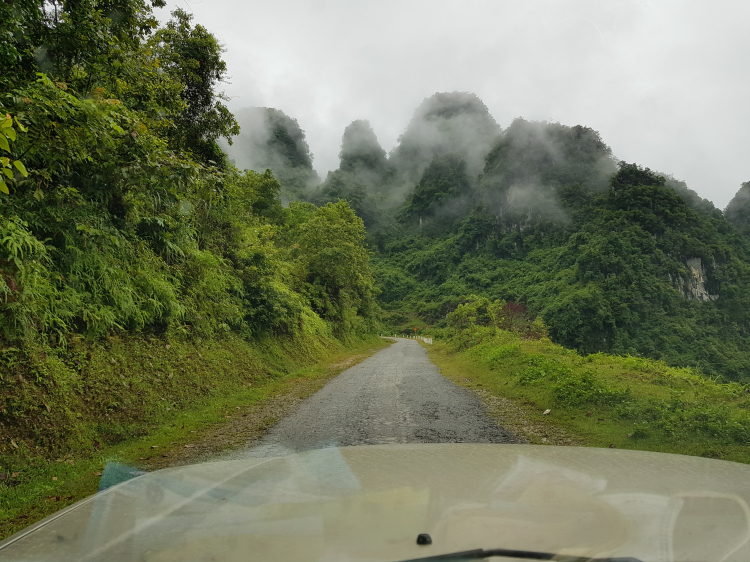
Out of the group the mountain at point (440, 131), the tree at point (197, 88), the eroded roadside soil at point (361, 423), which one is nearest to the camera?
the eroded roadside soil at point (361, 423)

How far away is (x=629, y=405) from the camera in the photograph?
6.49m

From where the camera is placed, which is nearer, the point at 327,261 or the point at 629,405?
the point at 629,405

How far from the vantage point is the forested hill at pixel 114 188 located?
458 centimetres

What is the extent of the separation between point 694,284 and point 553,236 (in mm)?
22372

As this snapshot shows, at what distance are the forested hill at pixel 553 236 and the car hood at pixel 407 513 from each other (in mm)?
34808

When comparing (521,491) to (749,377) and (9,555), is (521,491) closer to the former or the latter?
(9,555)

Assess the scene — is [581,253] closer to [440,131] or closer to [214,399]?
[214,399]

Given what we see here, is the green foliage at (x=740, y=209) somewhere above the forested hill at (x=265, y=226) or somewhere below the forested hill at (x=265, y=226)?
above

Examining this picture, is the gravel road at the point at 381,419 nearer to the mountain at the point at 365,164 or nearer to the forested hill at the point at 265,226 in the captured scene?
the forested hill at the point at 265,226

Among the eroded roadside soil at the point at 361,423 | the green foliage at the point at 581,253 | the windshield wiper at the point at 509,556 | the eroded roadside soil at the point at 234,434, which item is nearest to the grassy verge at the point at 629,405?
the eroded roadside soil at the point at 361,423

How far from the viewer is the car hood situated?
4.47ft

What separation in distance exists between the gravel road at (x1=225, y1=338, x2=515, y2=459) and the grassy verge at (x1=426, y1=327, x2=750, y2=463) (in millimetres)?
766

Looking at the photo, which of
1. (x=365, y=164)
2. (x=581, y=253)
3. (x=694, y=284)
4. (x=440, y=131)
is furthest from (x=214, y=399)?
(x=440, y=131)

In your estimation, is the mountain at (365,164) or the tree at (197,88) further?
the mountain at (365,164)
